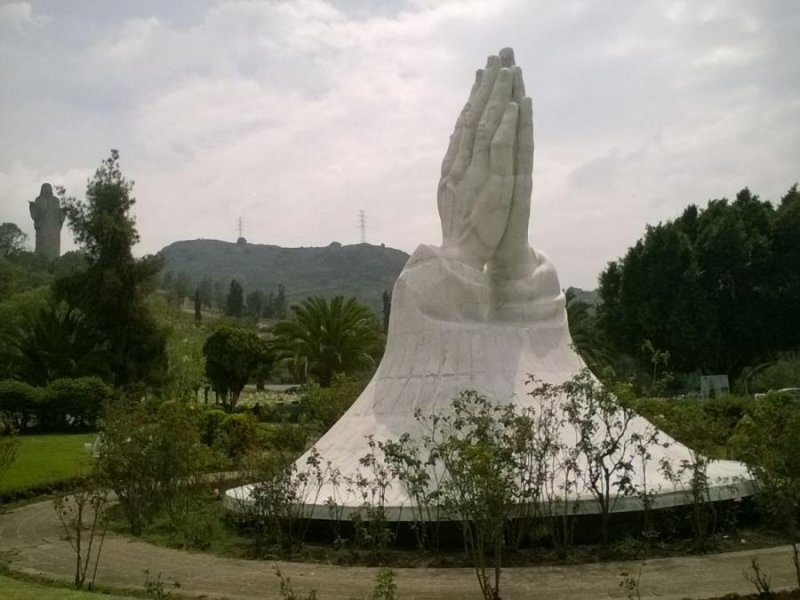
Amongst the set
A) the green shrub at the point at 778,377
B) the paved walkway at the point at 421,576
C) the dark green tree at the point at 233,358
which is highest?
the dark green tree at the point at 233,358

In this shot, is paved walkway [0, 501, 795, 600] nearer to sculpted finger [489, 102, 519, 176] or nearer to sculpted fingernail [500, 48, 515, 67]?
sculpted finger [489, 102, 519, 176]

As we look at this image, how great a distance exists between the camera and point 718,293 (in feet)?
122

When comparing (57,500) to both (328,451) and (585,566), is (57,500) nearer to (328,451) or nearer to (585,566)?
(328,451)

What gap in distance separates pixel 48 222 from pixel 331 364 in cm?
15583


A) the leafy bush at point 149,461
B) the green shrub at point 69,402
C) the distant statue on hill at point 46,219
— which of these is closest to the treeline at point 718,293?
the green shrub at point 69,402

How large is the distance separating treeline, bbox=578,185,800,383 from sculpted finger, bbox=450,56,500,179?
2014cm

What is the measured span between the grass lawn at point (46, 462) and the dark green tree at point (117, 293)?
9744 mm

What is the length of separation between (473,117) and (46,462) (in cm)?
1364

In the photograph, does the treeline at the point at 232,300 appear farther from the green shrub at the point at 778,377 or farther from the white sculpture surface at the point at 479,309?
the white sculpture surface at the point at 479,309

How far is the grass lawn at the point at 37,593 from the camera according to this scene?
7953mm

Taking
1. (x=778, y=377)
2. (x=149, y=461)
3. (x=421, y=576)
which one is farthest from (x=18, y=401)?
(x=778, y=377)

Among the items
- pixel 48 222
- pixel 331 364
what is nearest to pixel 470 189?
pixel 331 364

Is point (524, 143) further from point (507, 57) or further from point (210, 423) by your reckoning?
point (210, 423)

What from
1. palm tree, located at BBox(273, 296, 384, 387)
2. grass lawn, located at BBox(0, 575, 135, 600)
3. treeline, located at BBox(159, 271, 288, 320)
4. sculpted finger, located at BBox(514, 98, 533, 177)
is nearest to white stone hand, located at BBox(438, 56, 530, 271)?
sculpted finger, located at BBox(514, 98, 533, 177)
